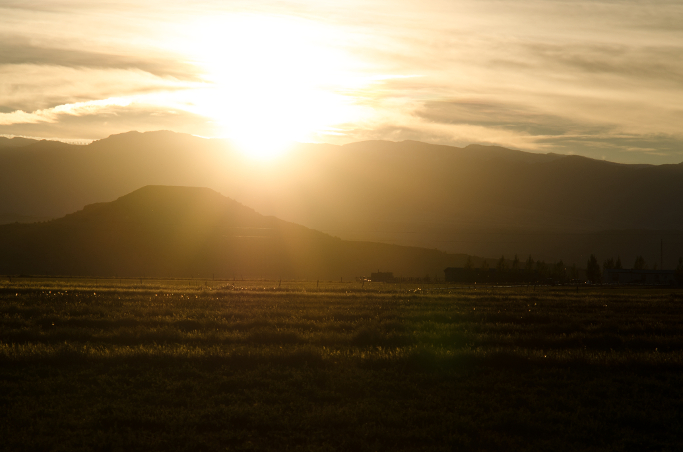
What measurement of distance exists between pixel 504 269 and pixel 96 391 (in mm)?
127563

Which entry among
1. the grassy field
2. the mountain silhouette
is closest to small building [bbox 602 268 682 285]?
the mountain silhouette

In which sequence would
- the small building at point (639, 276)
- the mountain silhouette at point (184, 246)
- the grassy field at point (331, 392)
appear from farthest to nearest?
the small building at point (639, 276), the mountain silhouette at point (184, 246), the grassy field at point (331, 392)

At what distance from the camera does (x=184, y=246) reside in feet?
476

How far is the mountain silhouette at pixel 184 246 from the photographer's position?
405 ft

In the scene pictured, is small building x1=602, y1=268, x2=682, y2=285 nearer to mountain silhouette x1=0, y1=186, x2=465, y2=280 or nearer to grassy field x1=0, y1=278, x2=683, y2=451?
mountain silhouette x1=0, y1=186, x2=465, y2=280

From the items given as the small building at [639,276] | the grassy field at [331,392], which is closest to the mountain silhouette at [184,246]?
the small building at [639,276]

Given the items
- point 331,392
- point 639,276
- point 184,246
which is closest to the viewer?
point 331,392

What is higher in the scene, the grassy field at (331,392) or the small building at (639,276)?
the grassy field at (331,392)

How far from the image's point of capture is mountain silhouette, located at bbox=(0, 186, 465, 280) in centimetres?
12338

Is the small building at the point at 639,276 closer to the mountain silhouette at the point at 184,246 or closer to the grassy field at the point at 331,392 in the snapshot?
the mountain silhouette at the point at 184,246

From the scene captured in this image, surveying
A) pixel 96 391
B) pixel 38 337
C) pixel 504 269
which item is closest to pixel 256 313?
pixel 38 337

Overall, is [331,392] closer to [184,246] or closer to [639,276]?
[639,276]

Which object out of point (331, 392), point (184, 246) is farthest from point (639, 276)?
point (331, 392)

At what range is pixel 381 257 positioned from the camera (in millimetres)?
187750
